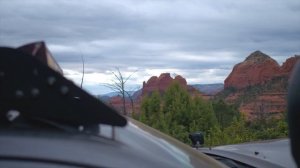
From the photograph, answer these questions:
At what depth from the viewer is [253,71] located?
29.0 metres

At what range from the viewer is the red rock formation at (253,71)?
92.0ft

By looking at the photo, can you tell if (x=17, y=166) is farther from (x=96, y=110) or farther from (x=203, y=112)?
(x=203, y=112)

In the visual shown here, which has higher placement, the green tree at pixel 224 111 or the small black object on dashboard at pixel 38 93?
the small black object on dashboard at pixel 38 93

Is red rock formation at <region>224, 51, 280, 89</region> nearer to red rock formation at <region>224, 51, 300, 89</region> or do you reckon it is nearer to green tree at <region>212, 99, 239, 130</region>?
red rock formation at <region>224, 51, 300, 89</region>

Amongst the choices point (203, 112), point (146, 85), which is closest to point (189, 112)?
point (203, 112)

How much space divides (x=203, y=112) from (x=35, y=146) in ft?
38.8

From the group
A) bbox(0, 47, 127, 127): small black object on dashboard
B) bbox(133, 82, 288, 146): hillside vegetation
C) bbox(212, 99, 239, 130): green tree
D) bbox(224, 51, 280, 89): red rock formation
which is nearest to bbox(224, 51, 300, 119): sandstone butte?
bbox(224, 51, 280, 89): red rock formation

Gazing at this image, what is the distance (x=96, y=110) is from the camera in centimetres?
157

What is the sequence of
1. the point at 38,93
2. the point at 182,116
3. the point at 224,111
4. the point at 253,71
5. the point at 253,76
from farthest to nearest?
the point at 253,76
the point at 253,71
the point at 224,111
the point at 182,116
the point at 38,93

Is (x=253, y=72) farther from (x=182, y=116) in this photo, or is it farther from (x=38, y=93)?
(x=38, y=93)

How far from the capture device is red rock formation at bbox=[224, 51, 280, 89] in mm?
28047

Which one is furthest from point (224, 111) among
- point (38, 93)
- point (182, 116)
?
point (38, 93)

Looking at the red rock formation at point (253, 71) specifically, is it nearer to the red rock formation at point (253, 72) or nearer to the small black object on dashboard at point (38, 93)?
the red rock formation at point (253, 72)

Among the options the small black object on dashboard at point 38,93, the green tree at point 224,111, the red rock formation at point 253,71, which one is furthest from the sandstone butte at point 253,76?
the small black object on dashboard at point 38,93
